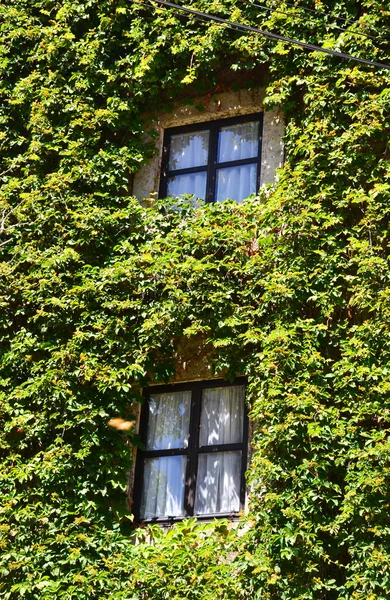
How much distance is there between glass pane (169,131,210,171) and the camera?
53.1ft

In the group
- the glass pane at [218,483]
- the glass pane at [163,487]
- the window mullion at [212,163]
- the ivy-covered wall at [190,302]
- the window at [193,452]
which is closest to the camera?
the ivy-covered wall at [190,302]

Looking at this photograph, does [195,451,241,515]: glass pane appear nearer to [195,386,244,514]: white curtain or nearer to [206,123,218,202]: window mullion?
[195,386,244,514]: white curtain

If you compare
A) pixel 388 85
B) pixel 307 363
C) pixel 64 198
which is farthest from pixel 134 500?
pixel 388 85

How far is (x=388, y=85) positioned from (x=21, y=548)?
7028 mm

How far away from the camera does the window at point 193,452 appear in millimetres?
13836

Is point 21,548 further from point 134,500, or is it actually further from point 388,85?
point 388,85

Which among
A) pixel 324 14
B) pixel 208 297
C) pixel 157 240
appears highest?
pixel 324 14

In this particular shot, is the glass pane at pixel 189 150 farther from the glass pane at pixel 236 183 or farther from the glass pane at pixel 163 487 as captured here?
the glass pane at pixel 163 487

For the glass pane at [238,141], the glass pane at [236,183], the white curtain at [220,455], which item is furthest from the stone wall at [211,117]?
the white curtain at [220,455]

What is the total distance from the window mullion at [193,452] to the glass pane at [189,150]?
3.37 metres

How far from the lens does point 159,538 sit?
43.8 feet

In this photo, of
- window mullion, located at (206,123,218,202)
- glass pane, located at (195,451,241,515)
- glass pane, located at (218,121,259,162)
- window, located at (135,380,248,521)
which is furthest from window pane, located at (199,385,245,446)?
glass pane, located at (218,121,259,162)

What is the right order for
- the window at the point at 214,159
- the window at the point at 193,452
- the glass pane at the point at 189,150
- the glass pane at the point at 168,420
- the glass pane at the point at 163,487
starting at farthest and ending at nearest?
the glass pane at the point at 189,150
the window at the point at 214,159
the glass pane at the point at 168,420
the glass pane at the point at 163,487
the window at the point at 193,452

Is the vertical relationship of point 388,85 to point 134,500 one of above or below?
above
